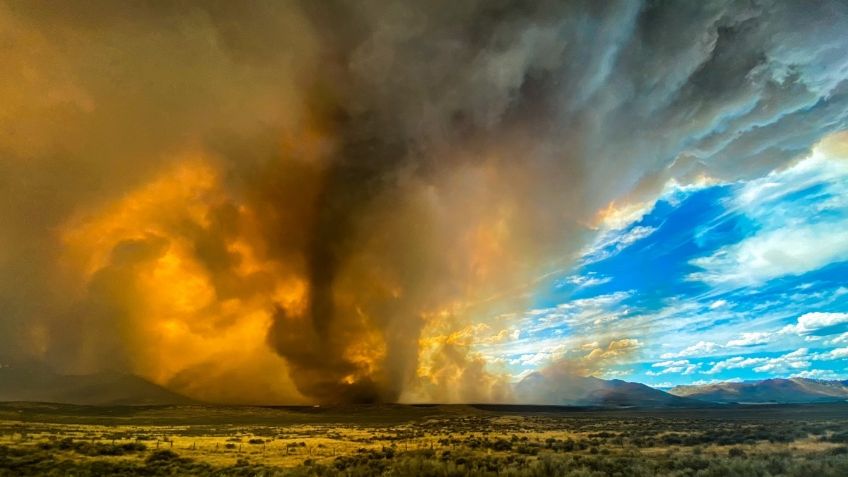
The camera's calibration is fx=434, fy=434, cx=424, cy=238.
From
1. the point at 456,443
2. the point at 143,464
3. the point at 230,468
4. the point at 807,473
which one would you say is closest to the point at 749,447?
the point at 807,473

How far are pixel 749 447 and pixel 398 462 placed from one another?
32131 millimetres

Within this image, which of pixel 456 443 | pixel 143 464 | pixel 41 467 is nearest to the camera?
pixel 41 467

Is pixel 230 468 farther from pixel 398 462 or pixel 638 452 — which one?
pixel 638 452

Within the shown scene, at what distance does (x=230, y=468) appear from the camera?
3488 centimetres

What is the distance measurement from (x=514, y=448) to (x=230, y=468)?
88.5 feet

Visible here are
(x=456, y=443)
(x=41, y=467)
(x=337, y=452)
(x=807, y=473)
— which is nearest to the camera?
(x=807, y=473)

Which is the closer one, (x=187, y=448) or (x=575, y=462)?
(x=575, y=462)

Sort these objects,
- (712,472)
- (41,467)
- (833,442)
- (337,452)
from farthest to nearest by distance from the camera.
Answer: (337,452)
(833,442)
(41,467)
(712,472)

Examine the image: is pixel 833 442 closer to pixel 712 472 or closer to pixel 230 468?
pixel 712 472

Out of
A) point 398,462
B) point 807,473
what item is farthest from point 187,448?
point 807,473

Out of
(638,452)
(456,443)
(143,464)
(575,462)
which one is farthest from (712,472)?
(143,464)

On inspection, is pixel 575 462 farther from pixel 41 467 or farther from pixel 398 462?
pixel 41 467

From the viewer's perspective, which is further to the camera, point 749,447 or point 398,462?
point 749,447

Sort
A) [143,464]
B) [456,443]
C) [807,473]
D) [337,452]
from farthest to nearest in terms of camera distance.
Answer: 1. [456,443]
2. [337,452]
3. [143,464]
4. [807,473]
